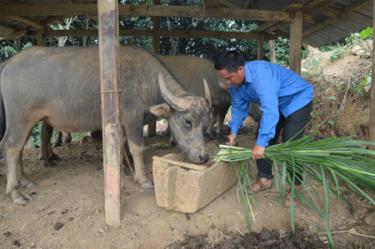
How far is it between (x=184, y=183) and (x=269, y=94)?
1.16 m

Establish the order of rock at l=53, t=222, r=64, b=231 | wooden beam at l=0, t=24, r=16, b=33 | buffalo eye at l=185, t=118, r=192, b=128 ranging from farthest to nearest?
wooden beam at l=0, t=24, r=16, b=33
buffalo eye at l=185, t=118, r=192, b=128
rock at l=53, t=222, r=64, b=231

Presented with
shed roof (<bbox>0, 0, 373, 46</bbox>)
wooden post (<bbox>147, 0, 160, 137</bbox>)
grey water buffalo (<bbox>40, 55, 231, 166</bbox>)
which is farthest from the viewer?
wooden post (<bbox>147, 0, 160, 137</bbox>)

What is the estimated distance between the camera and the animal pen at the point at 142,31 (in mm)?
3713

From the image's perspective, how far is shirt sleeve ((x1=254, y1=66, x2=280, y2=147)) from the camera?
3582 mm

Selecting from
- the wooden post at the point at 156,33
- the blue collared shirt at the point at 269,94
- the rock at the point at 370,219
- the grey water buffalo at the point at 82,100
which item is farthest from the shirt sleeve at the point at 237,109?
the wooden post at the point at 156,33

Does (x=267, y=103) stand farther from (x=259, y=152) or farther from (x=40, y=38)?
(x=40, y=38)

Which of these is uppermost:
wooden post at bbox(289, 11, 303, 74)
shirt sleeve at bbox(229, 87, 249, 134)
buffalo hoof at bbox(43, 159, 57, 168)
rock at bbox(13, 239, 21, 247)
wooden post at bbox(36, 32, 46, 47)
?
wooden post at bbox(36, 32, 46, 47)

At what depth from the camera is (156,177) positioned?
149 inches

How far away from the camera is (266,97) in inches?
143

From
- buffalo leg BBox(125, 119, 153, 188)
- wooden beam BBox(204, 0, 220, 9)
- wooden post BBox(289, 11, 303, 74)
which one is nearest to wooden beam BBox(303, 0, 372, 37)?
wooden post BBox(289, 11, 303, 74)

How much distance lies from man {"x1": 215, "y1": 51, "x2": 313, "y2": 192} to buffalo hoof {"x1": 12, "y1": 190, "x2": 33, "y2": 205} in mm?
2404

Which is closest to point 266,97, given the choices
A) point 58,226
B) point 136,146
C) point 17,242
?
point 136,146

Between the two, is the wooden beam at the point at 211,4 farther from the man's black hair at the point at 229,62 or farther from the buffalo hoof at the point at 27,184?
the buffalo hoof at the point at 27,184

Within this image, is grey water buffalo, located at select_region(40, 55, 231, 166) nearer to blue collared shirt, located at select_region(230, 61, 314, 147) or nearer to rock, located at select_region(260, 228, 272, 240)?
blue collared shirt, located at select_region(230, 61, 314, 147)
